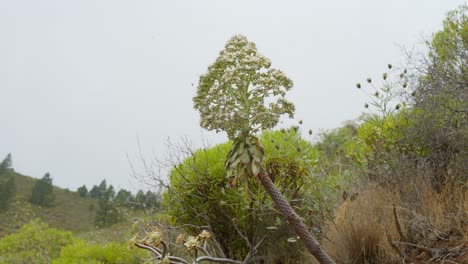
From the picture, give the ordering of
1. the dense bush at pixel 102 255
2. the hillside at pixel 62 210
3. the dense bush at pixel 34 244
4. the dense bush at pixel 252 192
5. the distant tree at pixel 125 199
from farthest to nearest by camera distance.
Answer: the hillside at pixel 62 210 → the dense bush at pixel 34 244 → the distant tree at pixel 125 199 → the dense bush at pixel 102 255 → the dense bush at pixel 252 192

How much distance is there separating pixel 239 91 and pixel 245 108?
0.15 m

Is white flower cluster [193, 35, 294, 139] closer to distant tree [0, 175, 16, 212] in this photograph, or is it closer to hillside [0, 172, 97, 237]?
hillside [0, 172, 97, 237]

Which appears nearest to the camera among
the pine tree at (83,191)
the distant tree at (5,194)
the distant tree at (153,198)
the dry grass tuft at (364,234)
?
the dry grass tuft at (364,234)

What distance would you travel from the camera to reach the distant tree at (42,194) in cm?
4578

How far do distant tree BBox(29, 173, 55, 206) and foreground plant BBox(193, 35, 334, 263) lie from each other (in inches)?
1884

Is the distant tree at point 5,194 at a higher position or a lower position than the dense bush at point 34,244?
higher

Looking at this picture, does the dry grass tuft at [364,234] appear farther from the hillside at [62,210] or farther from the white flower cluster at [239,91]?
the hillside at [62,210]

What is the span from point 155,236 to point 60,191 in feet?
185

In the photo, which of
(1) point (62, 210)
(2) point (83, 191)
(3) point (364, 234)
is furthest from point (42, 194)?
(3) point (364, 234)

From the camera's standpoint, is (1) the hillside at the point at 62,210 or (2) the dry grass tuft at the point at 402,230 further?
(1) the hillside at the point at 62,210

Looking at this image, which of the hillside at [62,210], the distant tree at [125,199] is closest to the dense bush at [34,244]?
the distant tree at [125,199]

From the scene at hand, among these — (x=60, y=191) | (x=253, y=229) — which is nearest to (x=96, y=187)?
(x=60, y=191)

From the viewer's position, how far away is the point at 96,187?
58.7 m

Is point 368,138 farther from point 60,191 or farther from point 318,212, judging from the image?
point 60,191
